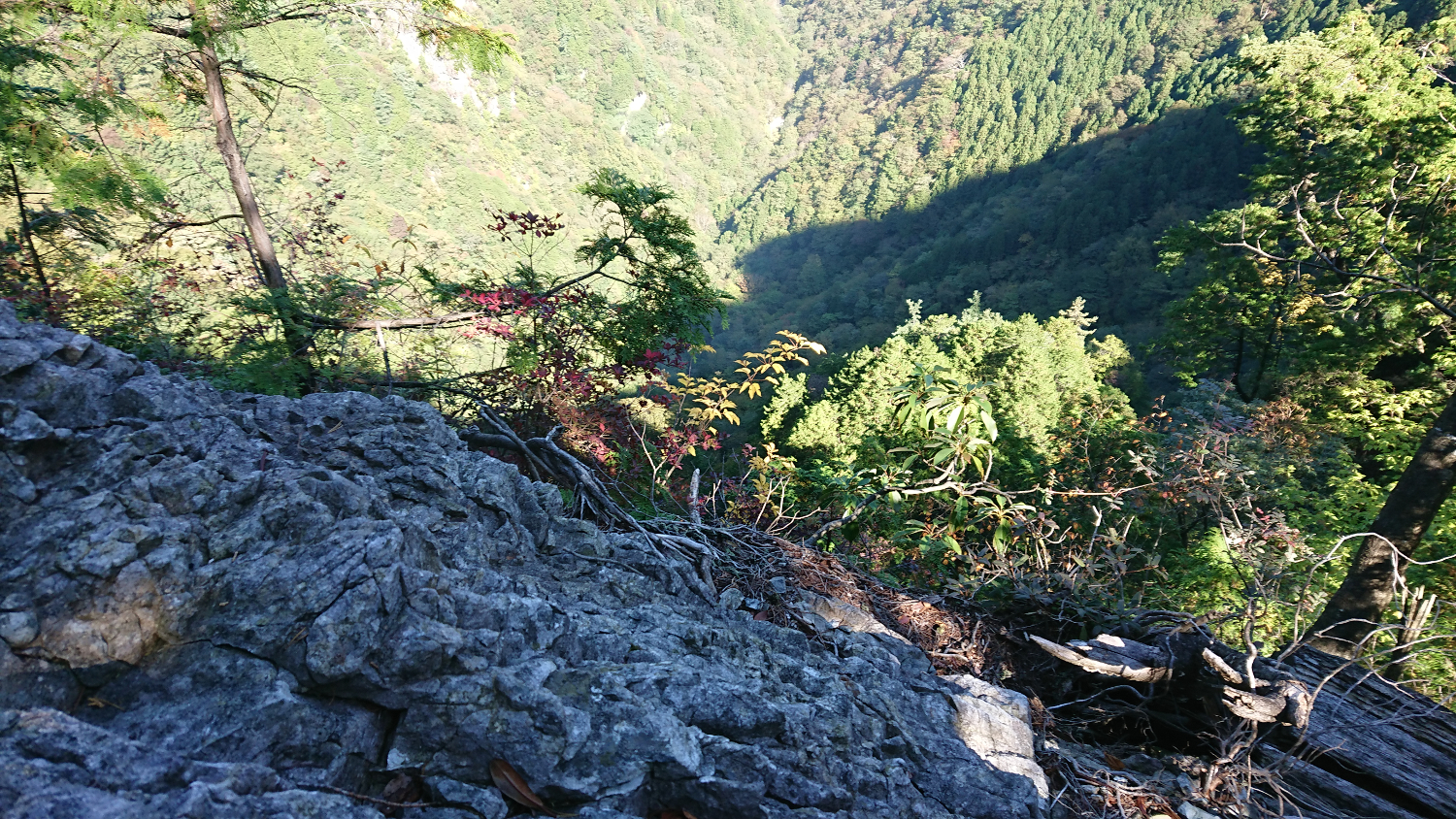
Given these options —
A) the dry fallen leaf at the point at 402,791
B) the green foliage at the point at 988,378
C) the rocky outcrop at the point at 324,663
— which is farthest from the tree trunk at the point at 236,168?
the green foliage at the point at 988,378

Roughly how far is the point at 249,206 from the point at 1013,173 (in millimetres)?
80992

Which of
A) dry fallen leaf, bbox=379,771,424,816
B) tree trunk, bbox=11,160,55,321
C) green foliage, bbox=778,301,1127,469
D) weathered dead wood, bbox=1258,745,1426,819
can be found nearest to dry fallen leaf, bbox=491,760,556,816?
dry fallen leaf, bbox=379,771,424,816

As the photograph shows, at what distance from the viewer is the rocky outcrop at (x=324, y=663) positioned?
1.37 metres

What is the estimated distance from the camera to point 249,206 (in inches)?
186

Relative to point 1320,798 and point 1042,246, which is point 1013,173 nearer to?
point 1042,246

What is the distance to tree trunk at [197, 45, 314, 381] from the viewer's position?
4.46 m

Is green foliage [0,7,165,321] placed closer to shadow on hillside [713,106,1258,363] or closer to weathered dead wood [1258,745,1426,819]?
weathered dead wood [1258,745,1426,819]

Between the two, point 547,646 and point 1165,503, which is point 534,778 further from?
point 1165,503

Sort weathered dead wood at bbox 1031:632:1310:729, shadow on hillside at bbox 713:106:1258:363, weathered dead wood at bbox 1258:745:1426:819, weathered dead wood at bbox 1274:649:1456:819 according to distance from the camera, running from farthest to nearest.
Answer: shadow on hillside at bbox 713:106:1258:363
weathered dead wood at bbox 1031:632:1310:729
weathered dead wood at bbox 1274:649:1456:819
weathered dead wood at bbox 1258:745:1426:819

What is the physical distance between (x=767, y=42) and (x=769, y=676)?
18272 cm

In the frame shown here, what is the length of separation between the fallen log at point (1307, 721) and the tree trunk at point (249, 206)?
16.9 feet

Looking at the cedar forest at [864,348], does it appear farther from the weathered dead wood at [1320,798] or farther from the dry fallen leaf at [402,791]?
the dry fallen leaf at [402,791]

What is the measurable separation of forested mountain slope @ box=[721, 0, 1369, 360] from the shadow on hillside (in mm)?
194

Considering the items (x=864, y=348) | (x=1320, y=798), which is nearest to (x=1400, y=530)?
(x=1320, y=798)
